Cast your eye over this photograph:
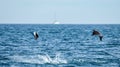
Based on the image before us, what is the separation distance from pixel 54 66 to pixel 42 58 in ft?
18.4

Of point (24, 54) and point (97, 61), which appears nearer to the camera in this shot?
point (97, 61)

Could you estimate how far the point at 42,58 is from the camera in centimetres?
3725

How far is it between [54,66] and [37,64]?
6.14ft

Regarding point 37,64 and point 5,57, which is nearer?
point 37,64

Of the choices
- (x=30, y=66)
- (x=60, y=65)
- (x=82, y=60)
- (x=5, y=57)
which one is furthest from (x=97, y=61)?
(x=5, y=57)

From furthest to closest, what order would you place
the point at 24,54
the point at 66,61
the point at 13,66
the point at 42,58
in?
the point at 24,54, the point at 42,58, the point at 66,61, the point at 13,66

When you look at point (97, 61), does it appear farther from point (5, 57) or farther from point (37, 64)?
point (5, 57)

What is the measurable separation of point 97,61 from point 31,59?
5.72 m

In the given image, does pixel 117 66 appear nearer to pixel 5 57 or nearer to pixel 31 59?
pixel 31 59

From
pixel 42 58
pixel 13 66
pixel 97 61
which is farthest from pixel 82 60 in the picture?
pixel 13 66

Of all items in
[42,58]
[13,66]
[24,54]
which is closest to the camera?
[13,66]

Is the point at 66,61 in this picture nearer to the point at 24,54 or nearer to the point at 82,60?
the point at 82,60

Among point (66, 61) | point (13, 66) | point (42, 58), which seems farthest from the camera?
point (42, 58)

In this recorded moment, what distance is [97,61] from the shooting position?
34.7m
